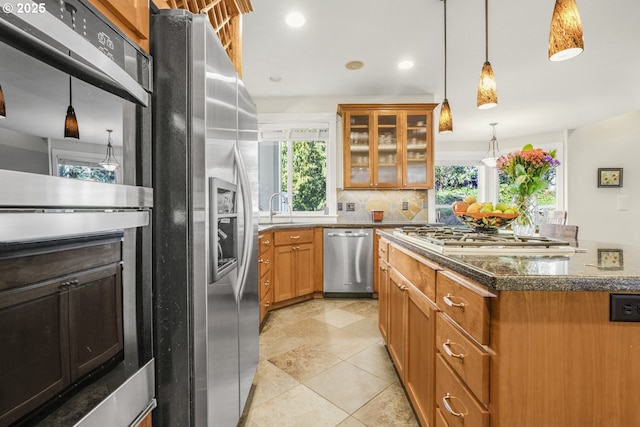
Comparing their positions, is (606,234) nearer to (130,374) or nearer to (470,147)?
(470,147)

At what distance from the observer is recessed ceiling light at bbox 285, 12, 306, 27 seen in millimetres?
2660

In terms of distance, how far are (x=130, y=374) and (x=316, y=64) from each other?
11.4 ft

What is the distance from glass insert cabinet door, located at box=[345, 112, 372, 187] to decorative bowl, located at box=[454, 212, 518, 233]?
253 cm

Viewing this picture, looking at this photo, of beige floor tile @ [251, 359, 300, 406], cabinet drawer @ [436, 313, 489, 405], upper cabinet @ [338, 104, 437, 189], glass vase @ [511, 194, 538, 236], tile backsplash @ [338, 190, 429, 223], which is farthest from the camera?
tile backsplash @ [338, 190, 429, 223]

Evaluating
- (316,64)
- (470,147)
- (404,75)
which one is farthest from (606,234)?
(316,64)

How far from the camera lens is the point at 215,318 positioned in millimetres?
1121

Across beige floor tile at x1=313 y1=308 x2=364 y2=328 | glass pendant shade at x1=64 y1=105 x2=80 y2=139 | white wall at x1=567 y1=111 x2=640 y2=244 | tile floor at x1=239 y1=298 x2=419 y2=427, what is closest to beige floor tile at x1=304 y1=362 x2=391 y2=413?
tile floor at x1=239 y1=298 x2=419 y2=427

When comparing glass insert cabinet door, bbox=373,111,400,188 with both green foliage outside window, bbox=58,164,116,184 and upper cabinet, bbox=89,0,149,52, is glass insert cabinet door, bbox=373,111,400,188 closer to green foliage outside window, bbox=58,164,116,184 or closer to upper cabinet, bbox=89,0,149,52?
upper cabinet, bbox=89,0,149,52

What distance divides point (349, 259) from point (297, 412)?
7.11 ft

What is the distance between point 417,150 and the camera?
422cm

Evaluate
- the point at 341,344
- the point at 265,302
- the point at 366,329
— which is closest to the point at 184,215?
the point at 341,344

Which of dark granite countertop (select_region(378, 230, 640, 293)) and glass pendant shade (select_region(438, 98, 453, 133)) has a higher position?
glass pendant shade (select_region(438, 98, 453, 133))

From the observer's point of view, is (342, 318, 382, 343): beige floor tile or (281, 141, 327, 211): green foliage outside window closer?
(342, 318, 382, 343): beige floor tile

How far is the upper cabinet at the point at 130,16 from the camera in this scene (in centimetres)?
76
